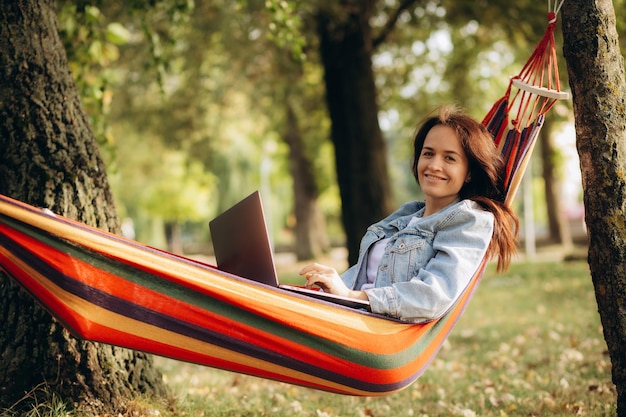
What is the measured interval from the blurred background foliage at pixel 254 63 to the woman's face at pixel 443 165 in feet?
5.33

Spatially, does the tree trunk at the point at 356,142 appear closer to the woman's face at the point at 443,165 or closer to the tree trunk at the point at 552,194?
the woman's face at the point at 443,165

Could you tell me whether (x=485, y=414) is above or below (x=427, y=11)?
below

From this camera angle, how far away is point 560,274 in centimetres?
998

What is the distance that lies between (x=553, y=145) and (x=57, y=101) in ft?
47.0

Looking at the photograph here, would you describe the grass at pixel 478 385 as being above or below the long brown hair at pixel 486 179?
below

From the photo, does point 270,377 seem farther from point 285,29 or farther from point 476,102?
point 476,102

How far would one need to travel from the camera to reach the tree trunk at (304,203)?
49.6 feet

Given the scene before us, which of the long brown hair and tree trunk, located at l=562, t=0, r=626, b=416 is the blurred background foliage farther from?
tree trunk, located at l=562, t=0, r=626, b=416

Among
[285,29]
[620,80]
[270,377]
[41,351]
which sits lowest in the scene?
[270,377]

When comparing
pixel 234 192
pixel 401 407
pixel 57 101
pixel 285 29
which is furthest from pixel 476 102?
pixel 234 192

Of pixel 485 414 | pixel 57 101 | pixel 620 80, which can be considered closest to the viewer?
pixel 620 80

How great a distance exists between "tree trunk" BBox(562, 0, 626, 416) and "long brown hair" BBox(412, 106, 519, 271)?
311mm

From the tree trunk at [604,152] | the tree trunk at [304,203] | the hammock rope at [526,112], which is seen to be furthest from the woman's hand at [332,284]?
the tree trunk at [304,203]

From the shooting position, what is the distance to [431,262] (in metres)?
2.31
